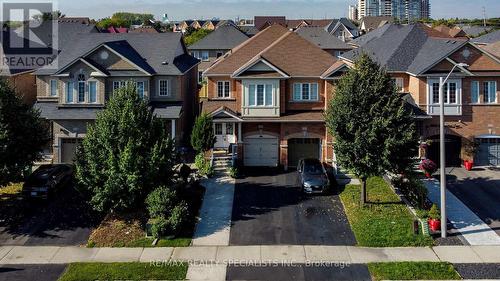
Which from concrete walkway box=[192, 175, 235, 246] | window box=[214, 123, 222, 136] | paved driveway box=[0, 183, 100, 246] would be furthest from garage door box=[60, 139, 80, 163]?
concrete walkway box=[192, 175, 235, 246]

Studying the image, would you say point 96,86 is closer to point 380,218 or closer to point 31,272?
point 31,272

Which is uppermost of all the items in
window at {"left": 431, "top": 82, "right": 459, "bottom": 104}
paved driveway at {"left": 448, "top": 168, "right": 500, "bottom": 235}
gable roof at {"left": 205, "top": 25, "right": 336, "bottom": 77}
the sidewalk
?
gable roof at {"left": 205, "top": 25, "right": 336, "bottom": 77}

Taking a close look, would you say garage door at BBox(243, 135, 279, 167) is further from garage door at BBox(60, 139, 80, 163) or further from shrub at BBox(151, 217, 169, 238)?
shrub at BBox(151, 217, 169, 238)

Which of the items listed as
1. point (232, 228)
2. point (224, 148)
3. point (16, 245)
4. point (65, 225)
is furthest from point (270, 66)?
point (16, 245)

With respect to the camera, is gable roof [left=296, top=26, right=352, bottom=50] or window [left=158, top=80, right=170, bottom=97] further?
gable roof [left=296, top=26, right=352, bottom=50]

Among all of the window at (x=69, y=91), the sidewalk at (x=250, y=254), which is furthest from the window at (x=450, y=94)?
the window at (x=69, y=91)

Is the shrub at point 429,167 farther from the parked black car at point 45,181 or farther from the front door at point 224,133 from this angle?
the parked black car at point 45,181
